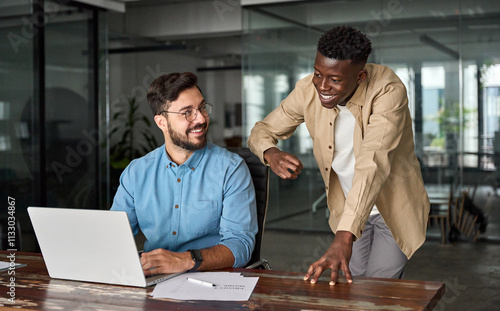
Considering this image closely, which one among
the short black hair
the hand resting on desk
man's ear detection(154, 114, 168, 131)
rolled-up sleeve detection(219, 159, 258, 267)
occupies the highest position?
the short black hair

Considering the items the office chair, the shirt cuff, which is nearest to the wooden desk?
the shirt cuff

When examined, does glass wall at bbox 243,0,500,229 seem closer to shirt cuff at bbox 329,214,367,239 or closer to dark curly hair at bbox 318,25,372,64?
dark curly hair at bbox 318,25,372,64

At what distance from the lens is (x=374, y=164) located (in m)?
1.90

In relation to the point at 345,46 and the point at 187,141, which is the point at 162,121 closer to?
the point at 187,141

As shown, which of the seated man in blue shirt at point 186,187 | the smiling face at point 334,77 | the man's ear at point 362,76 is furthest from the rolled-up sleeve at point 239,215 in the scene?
the man's ear at point 362,76

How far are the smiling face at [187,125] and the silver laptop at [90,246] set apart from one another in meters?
0.63

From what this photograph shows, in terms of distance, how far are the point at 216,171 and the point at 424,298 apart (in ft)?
3.19

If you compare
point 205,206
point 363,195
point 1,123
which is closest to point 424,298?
point 363,195

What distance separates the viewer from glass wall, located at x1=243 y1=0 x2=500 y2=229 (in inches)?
246

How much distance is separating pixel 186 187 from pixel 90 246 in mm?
593

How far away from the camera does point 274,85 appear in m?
6.93

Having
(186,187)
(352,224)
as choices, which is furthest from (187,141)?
(352,224)

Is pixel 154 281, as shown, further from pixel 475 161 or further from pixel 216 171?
pixel 475 161

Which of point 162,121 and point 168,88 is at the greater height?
point 168,88
